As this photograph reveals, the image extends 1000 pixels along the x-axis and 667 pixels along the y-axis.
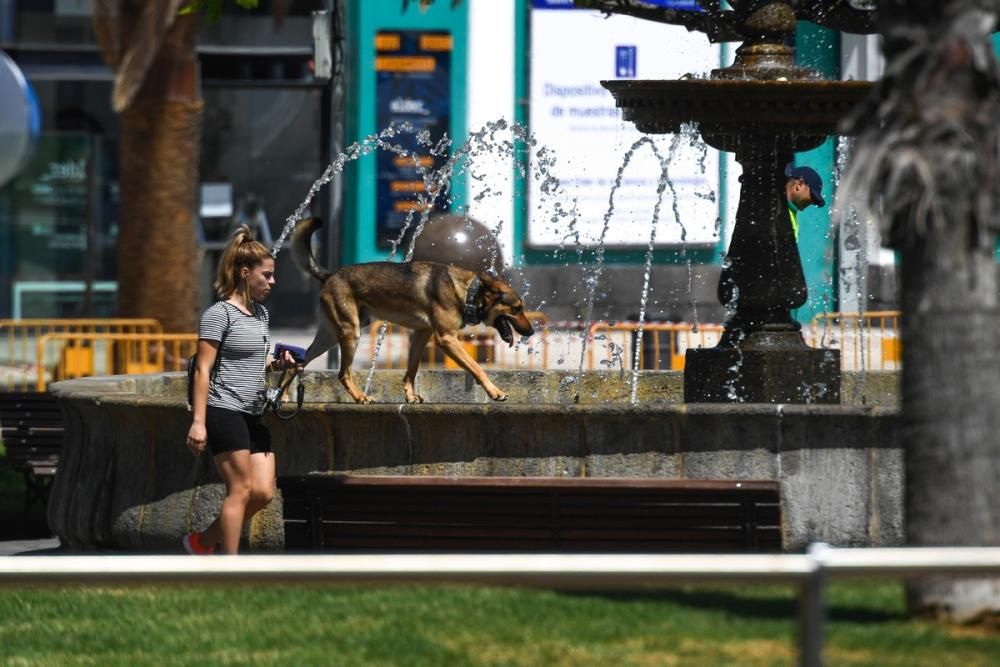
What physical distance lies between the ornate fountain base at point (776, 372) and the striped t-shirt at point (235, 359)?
2958 millimetres

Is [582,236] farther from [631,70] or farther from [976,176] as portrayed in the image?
[976,176]

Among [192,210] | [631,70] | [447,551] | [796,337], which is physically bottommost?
[447,551]

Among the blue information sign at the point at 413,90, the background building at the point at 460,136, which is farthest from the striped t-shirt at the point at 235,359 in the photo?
the blue information sign at the point at 413,90

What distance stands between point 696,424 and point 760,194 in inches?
93.2

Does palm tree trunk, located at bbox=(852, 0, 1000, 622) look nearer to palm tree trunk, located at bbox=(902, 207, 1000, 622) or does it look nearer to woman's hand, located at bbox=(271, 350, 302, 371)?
palm tree trunk, located at bbox=(902, 207, 1000, 622)

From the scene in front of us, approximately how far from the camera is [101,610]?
6113 millimetres

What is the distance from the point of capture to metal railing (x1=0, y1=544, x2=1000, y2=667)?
416 cm

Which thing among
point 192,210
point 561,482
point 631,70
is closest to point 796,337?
point 561,482

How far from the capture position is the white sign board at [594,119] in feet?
71.4

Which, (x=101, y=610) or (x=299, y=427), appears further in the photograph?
(x=299, y=427)

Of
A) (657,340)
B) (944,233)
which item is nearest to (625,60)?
(657,340)

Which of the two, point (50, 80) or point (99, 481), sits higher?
point (50, 80)

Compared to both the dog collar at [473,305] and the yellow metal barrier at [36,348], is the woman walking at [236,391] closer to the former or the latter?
the dog collar at [473,305]

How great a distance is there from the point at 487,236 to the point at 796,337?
7117mm
